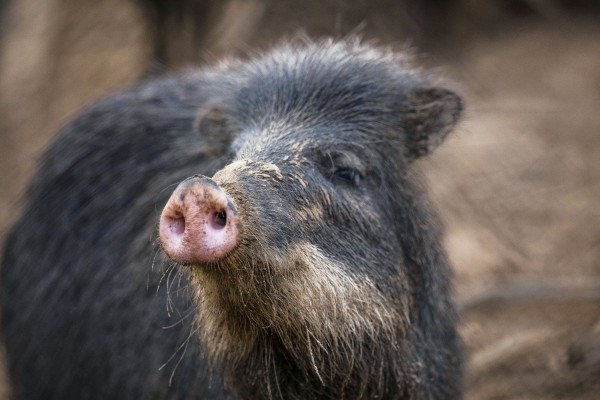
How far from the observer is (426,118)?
3.69 metres

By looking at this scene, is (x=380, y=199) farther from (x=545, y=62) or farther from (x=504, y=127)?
(x=545, y=62)

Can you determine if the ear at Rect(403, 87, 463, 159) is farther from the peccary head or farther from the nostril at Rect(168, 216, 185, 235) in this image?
the nostril at Rect(168, 216, 185, 235)

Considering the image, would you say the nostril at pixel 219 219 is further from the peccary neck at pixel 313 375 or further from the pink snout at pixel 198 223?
the peccary neck at pixel 313 375

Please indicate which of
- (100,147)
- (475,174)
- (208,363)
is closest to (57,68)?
(475,174)

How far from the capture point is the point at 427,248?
3613 millimetres

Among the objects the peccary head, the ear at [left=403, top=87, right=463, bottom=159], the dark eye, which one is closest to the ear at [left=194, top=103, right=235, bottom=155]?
the peccary head

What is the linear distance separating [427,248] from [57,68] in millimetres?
7299

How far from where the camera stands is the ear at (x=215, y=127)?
3.74 meters

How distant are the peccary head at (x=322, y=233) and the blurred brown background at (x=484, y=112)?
19.9 inches

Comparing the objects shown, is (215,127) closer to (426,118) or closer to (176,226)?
(426,118)

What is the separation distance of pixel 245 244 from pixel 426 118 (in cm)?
127

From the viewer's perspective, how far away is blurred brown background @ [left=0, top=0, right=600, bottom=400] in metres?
5.52

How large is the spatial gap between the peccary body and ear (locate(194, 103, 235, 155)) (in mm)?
10

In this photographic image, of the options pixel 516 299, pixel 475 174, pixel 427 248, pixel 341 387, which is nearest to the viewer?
pixel 341 387
